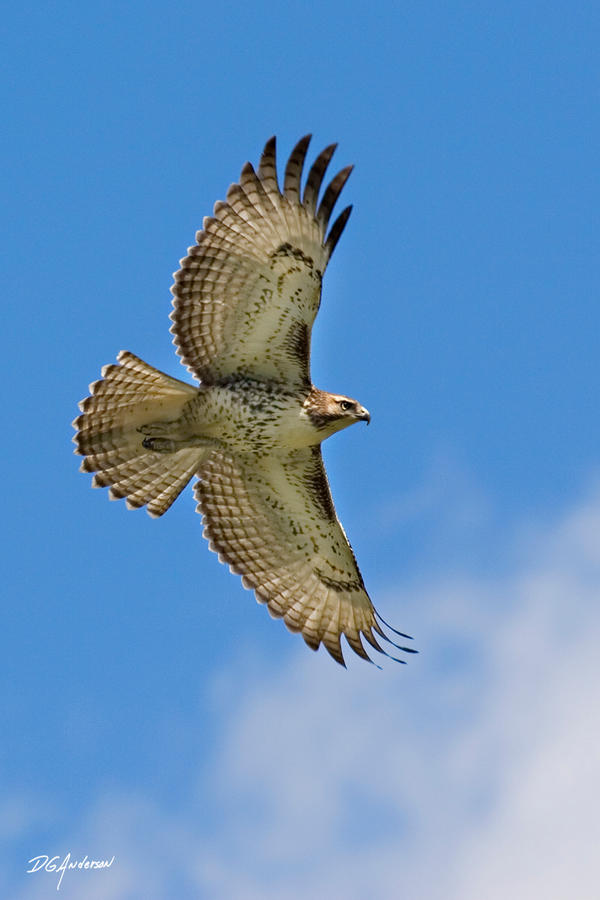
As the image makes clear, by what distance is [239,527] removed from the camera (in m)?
16.6

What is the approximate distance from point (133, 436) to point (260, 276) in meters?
2.00

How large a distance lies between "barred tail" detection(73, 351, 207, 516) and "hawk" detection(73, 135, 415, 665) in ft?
0.04

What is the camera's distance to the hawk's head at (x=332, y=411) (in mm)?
14930

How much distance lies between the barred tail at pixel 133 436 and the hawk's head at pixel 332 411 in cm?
106

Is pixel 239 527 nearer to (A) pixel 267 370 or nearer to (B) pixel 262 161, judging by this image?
(A) pixel 267 370

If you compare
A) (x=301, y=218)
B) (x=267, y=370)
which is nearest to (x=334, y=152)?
(x=301, y=218)

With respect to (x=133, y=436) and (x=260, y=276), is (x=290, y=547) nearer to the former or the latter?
(x=133, y=436)

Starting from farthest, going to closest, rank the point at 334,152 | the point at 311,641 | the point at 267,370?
the point at 311,641 < the point at 267,370 < the point at 334,152

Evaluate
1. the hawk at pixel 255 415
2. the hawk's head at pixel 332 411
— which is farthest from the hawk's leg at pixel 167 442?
the hawk's head at pixel 332 411

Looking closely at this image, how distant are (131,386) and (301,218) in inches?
83.7

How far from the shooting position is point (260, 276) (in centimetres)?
1472

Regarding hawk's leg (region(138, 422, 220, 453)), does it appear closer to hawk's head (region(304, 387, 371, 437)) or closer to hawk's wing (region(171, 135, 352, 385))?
hawk's wing (region(171, 135, 352, 385))

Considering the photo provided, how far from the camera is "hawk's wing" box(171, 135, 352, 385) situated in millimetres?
14438

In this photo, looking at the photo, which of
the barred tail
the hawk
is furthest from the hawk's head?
the barred tail
